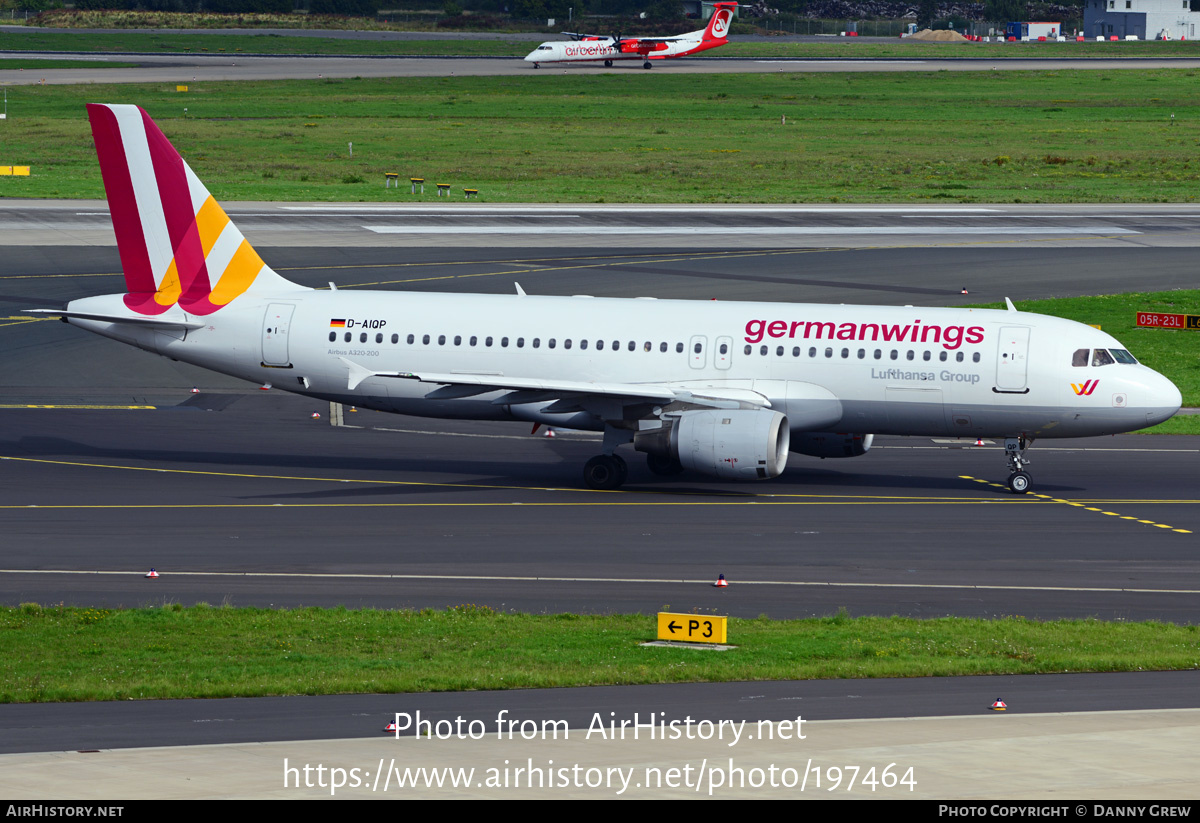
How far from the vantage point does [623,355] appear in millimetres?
40875

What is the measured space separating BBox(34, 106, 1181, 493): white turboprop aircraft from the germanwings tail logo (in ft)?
0.15

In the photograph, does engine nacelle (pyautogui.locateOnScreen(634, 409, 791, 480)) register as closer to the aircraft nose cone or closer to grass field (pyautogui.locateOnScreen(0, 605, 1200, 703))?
the aircraft nose cone

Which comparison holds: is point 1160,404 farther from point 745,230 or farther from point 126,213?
point 745,230

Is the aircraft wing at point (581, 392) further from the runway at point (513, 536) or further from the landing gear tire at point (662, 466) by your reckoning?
the landing gear tire at point (662, 466)

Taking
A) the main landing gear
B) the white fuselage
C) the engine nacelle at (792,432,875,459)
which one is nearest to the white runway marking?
the white fuselage

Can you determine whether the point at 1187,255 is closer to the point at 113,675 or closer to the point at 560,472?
the point at 560,472

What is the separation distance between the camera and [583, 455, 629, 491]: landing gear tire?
40.3 meters

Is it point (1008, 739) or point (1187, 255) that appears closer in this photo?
point (1008, 739)

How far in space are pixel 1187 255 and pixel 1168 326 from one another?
22.0m

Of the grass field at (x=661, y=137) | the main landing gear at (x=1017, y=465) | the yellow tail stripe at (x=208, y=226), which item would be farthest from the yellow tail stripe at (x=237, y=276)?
the grass field at (x=661, y=137)

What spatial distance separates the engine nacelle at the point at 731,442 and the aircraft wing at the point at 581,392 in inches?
30.1

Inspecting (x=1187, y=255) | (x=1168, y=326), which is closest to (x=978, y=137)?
(x=1187, y=255)

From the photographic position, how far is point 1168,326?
60969 mm

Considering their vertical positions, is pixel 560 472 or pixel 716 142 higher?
pixel 716 142
